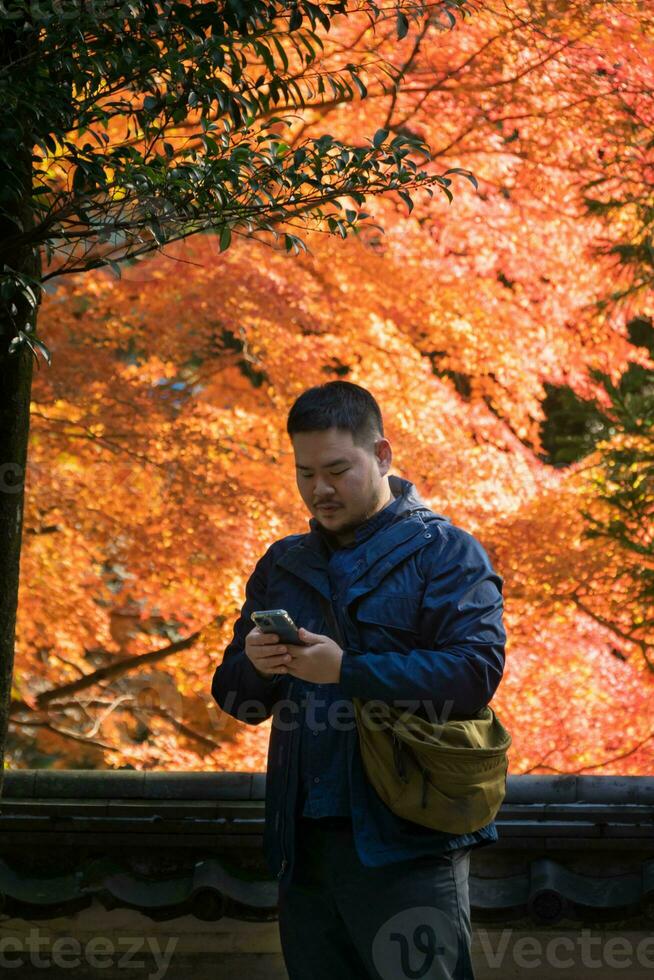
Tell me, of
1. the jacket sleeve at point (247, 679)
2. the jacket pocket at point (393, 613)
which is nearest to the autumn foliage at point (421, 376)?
the jacket sleeve at point (247, 679)

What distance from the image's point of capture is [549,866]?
2.78 meters

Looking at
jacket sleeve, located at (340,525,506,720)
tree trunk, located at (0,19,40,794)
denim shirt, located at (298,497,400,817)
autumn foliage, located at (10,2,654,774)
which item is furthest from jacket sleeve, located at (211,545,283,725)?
autumn foliage, located at (10,2,654,774)

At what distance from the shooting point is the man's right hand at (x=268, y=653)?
1.96 meters

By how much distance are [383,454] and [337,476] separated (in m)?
0.13

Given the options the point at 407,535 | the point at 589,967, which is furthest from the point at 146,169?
the point at 589,967

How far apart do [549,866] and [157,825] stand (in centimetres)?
100

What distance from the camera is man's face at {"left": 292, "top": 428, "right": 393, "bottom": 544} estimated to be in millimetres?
2127

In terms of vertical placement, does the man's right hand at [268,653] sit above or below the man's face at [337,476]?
below

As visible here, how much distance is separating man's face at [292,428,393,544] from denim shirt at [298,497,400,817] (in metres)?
0.05

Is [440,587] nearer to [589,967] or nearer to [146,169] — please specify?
[146,169]

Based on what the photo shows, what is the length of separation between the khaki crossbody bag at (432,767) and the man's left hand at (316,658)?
0.09 meters

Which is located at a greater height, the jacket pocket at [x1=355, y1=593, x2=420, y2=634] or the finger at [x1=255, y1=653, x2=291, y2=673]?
the jacket pocket at [x1=355, y1=593, x2=420, y2=634]

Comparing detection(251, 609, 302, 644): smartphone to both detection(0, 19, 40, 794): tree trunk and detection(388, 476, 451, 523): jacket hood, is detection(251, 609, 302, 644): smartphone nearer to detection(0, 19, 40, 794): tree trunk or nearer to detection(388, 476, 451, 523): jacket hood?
detection(388, 476, 451, 523): jacket hood

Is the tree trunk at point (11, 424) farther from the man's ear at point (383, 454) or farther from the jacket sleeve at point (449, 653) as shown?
the jacket sleeve at point (449, 653)
